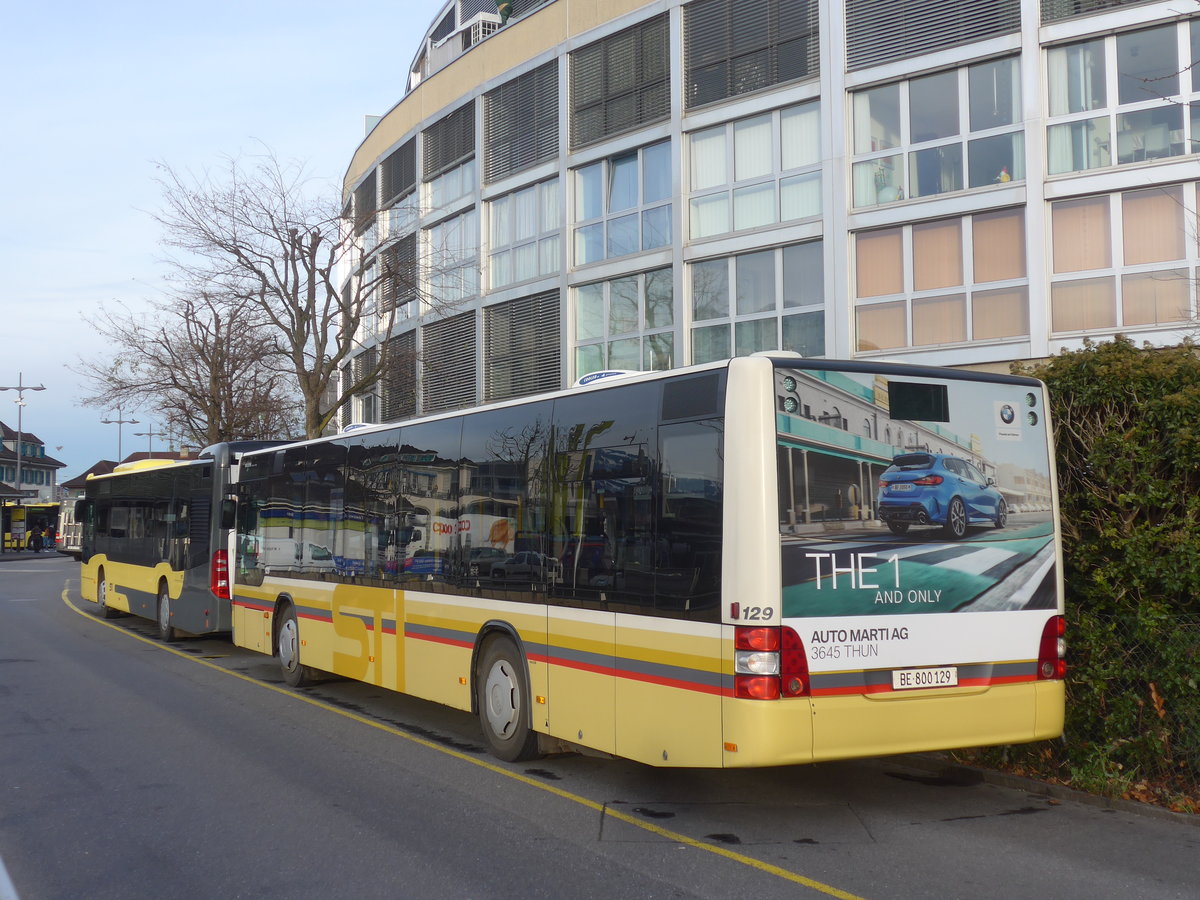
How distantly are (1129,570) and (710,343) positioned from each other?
50.9ft

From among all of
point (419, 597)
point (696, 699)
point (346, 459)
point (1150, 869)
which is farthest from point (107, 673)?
point (1150, 869)

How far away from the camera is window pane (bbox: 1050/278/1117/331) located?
18750 millimetres

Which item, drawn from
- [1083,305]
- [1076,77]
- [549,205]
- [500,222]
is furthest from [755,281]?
[500,222]

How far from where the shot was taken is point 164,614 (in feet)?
61.8

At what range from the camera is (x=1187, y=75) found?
18297 millimetres

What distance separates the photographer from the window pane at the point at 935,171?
20.1 m

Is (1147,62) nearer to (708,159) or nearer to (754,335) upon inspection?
(754,335)

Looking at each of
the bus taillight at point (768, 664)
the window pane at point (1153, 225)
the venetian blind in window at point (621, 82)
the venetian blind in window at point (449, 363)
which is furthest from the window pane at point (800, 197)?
the bus taillight at point (768, 664)

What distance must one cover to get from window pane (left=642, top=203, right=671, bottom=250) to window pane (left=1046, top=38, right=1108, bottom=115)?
25.4 ft

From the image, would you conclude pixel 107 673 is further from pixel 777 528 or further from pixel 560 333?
pixel 560 333

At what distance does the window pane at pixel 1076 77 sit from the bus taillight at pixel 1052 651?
46.3 ft

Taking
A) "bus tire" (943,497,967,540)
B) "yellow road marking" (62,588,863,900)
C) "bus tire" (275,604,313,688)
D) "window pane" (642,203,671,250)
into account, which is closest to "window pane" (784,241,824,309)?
"window pane" (642,203,671,250)

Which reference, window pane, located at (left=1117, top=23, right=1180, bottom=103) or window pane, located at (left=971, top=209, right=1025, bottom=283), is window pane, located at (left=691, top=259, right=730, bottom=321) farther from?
window pane, located at (left=1117, top=23, right=1180, bottom=103)

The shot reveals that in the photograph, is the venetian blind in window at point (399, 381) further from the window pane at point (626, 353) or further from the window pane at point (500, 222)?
the window pane at point (626, 353)
